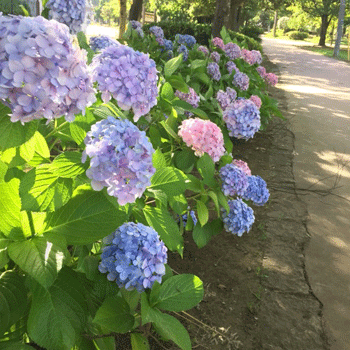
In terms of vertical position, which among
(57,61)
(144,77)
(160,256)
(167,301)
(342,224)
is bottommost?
(342,224)

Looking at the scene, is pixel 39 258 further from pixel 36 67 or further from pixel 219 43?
pixel 219 43

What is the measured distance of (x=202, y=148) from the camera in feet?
7.22

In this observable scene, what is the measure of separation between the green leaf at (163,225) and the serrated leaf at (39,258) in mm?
525

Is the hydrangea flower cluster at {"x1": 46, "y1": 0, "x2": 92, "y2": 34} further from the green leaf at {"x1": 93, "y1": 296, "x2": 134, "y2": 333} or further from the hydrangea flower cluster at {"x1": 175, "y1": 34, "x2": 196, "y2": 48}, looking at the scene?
the hydrangea flower cluster at {"x1": 175, "y1": 34, "x2": 196, "y2": 48}

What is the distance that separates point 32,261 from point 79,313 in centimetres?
29

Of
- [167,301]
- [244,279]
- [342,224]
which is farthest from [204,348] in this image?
[342,224]

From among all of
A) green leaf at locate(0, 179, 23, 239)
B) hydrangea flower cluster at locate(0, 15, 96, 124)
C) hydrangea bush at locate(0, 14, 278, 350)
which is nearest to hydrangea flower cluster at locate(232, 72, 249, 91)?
hydrangea bush at locate(0, 14, 278, 350)

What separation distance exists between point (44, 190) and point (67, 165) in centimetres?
10

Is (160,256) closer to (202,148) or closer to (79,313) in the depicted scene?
(79,313)

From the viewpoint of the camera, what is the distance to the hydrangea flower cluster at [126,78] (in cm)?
135

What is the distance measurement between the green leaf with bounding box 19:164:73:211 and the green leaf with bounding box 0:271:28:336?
34 cm

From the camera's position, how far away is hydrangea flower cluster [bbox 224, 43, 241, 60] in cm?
544

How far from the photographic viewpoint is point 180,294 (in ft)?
4.91

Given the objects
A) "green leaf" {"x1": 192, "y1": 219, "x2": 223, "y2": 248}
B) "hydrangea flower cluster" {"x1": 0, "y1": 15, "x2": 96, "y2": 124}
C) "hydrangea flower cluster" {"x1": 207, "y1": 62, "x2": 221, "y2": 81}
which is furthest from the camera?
"hydrangea flower cluster" {"x1": 207, "y1": 62, "x2": 221, "y2": 81}
